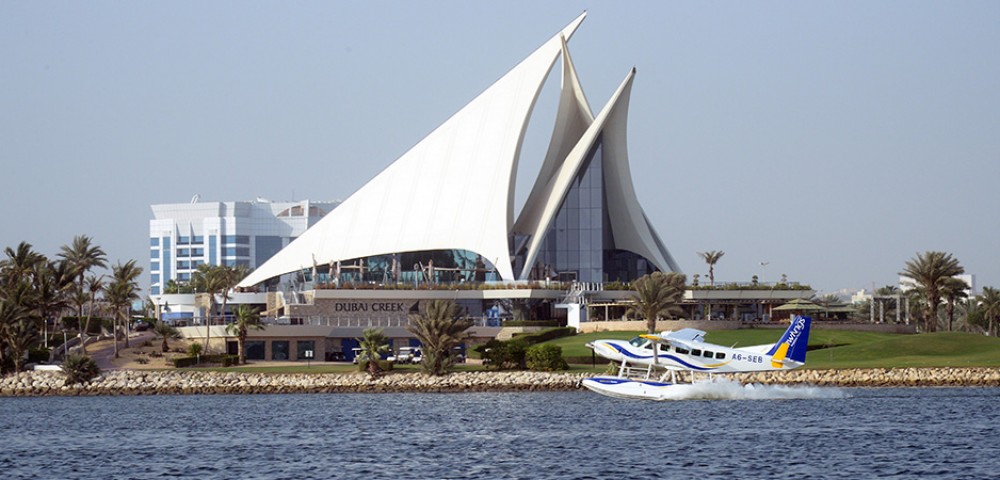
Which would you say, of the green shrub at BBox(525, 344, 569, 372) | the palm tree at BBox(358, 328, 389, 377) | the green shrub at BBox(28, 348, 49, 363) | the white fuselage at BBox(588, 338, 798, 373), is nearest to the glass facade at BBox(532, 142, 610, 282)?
the palm tree at BBox(358, 328, 389, 377)

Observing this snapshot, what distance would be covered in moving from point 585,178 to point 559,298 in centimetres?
1008

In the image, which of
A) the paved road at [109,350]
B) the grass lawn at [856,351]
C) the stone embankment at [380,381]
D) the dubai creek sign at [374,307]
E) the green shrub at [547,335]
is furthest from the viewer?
the dubai creek sign at [374,307]

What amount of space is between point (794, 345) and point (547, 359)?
16628mm

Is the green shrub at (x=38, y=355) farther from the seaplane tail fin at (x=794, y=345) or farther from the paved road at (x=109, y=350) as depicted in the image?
the seaplane tail fin at (x=794, y=345)

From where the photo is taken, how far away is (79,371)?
241 ft

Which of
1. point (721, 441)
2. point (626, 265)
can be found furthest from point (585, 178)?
point (721, 441)

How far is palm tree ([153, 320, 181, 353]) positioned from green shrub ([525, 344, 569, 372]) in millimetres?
25709

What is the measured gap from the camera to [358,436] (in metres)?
47.5

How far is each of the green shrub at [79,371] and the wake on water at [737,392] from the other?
30002 mm

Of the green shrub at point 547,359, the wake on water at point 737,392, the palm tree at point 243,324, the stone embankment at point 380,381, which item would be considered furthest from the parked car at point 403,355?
the wake on water at point 737,392

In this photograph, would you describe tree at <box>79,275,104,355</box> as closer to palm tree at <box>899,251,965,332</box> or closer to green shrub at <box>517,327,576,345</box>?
green shrub at <box>517,327,576,345</box>

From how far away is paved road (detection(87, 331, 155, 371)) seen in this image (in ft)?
269

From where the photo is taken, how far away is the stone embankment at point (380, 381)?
224 ft

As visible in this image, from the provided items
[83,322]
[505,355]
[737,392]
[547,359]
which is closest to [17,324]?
[83,322]
